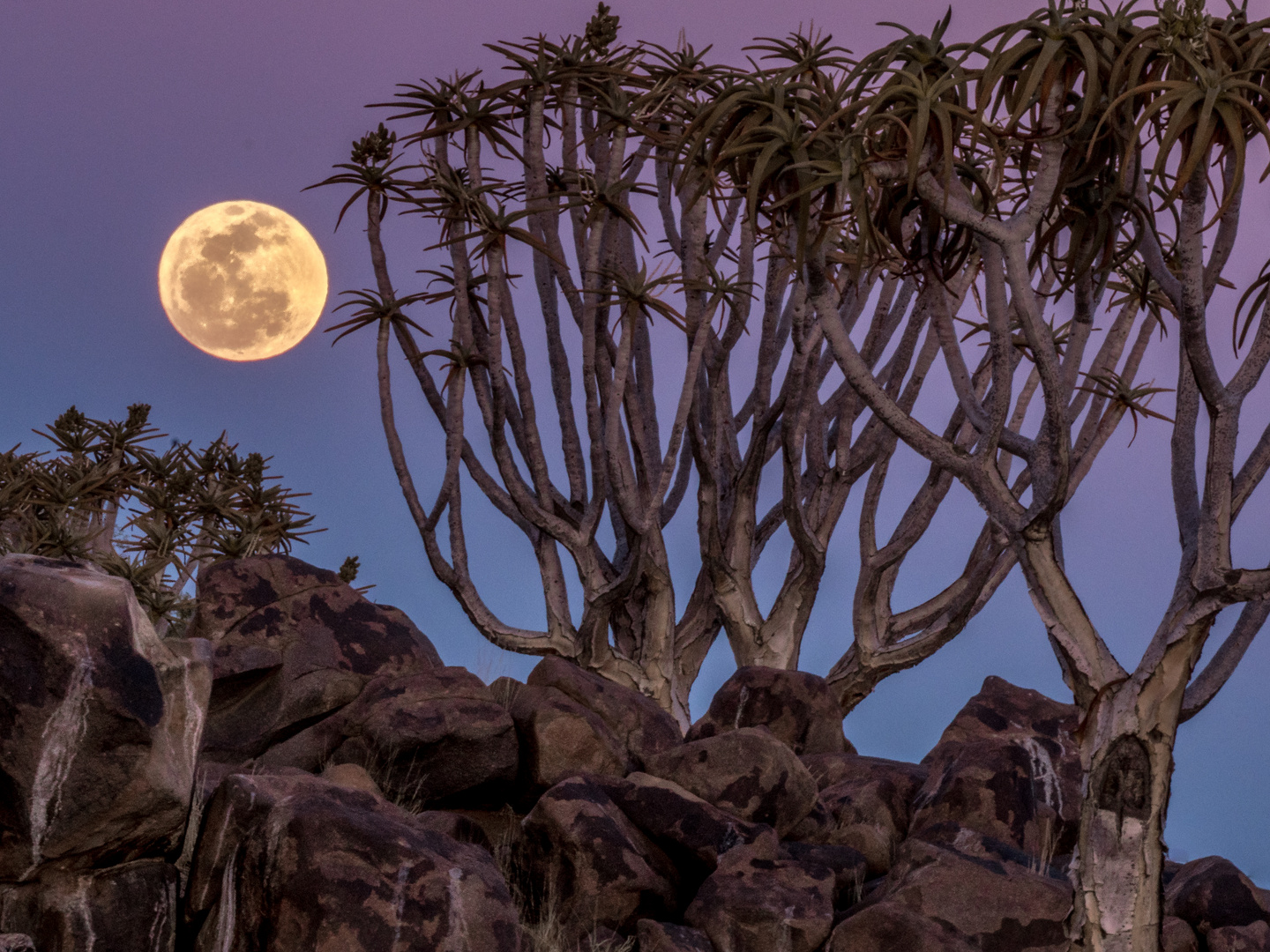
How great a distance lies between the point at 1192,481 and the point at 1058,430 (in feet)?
3.64

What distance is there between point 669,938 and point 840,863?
180 centimetres

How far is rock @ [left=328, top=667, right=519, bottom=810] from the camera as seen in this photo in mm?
9867

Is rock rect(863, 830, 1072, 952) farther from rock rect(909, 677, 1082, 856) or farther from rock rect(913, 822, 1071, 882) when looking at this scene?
rock rect(909, 677, 1082, 856)

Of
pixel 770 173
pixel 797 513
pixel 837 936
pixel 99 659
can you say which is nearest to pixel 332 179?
pixel 797 513

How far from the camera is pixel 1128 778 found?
832 cm

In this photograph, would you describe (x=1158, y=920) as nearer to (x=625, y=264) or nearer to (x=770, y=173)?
(x=770, y=173)

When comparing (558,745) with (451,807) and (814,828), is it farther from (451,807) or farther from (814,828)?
(814,828)

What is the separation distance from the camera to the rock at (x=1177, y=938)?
28.8 feet

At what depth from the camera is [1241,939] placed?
8680 mm

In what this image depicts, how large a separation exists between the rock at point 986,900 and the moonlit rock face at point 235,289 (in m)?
14.4

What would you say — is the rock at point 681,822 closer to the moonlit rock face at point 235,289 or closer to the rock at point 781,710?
the rock at point 781,710

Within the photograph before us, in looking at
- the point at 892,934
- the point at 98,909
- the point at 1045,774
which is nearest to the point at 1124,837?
the point at 892,934

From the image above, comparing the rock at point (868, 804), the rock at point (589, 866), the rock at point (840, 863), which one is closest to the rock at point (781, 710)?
the rock at point (868, 804)

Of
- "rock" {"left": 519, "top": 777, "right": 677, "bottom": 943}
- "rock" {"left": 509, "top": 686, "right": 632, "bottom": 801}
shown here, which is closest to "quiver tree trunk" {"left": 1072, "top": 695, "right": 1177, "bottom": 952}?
"rock" {"left": 519, "top": 777, "right": 677, "bottom": 943}
